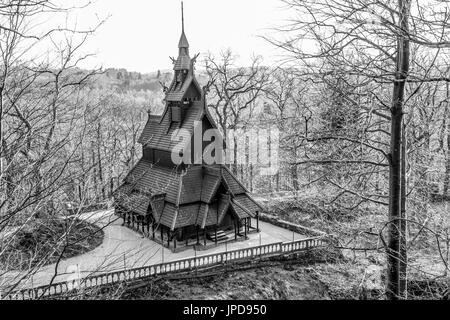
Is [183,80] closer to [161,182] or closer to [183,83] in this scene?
[183,83]

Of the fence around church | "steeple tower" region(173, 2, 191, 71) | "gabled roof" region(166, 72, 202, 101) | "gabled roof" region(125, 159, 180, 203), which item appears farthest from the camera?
"steeple tower" region(173, 2, 191, 71)

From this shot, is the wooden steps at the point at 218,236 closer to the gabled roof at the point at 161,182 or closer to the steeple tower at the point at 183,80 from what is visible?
the gabled roof at the point at 161,182

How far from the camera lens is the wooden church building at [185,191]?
779 inches

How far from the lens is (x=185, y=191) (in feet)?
66.7

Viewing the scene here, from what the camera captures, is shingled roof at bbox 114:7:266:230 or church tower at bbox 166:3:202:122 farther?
church tower at bbox 166:3:202:122

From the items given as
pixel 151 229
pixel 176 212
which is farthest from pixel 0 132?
pixel 151 229

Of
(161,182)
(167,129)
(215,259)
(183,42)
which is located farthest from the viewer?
(167,129)

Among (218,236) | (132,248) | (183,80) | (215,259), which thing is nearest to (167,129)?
(183,80)

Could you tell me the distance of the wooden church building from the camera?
19.8 meters

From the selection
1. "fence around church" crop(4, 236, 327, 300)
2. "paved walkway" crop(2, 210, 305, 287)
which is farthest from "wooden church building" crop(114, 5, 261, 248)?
"fence around church" crop(4, 236, 327, 300)

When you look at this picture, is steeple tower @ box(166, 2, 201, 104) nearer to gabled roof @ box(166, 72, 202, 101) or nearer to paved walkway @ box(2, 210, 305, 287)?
gabled roof @ box(166, 72, 202, 101)

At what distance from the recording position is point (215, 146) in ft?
71.6
